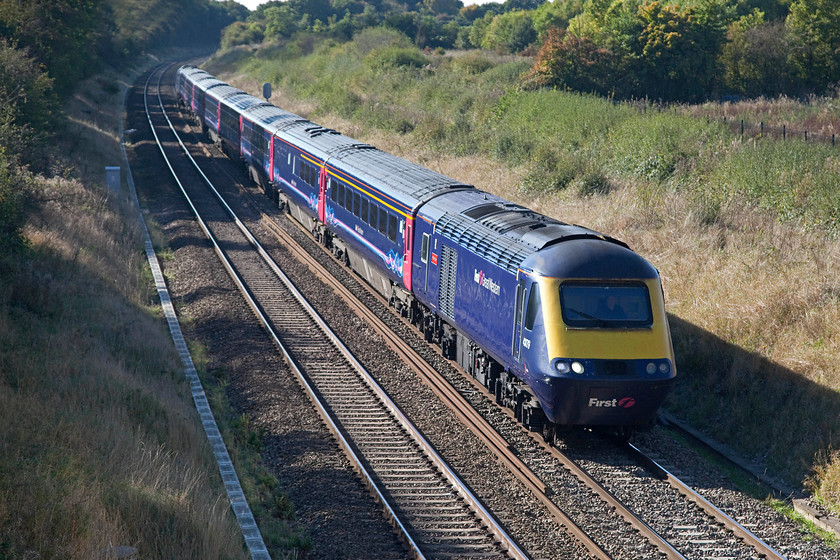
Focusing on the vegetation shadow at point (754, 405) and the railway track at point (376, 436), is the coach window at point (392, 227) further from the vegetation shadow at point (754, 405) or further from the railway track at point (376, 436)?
the vegetation shadow at point (754, 405)

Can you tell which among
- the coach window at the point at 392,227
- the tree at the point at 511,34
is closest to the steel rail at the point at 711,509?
the coach window at the point at 392,227

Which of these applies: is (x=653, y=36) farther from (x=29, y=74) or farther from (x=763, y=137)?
(x=29, y=74)

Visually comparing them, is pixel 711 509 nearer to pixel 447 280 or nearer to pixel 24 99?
pixel 447 280

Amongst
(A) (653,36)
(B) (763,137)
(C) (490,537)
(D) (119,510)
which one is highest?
(A) (653,36)

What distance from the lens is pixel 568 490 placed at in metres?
10.6

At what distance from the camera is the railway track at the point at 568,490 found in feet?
30.3

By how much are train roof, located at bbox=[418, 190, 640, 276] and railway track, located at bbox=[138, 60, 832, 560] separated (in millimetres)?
2659

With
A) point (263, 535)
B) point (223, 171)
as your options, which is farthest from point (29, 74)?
point (263, 535)

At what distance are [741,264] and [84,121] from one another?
37312 mm

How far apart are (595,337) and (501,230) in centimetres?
290

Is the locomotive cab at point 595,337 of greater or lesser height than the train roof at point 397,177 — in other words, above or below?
below

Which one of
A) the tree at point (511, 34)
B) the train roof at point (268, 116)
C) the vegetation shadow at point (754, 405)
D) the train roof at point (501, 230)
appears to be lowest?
the vegetation shadow at point (754, 405)

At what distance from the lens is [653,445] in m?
12.2

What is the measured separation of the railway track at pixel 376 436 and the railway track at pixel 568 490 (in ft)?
0.09
